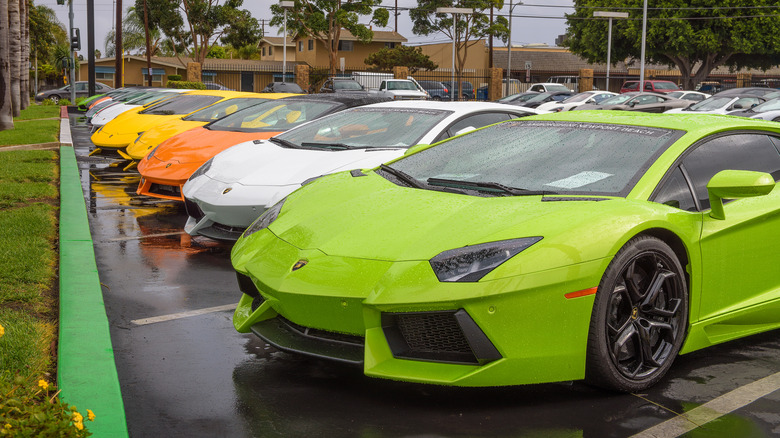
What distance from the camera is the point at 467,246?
137 inches

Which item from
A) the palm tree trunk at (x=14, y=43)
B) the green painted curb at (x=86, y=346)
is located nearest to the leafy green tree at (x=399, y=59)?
the palm tree trunk at (x=14, y=43)

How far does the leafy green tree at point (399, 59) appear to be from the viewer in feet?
207

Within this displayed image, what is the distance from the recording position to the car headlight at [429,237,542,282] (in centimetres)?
336

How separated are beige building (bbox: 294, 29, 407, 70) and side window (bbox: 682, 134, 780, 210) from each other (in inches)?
2617

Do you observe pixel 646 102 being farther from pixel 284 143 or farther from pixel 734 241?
pixel 734 241

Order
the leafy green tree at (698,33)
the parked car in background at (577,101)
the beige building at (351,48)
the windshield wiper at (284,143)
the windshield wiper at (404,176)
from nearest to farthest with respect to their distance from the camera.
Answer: the windshield wiper at (404,176), the windshield wiper at (284,143), the parked car in background at (577,101), the leafy green tree at (698,33), the beige building at (351,48)

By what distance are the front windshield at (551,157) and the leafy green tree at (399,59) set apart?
193 feet

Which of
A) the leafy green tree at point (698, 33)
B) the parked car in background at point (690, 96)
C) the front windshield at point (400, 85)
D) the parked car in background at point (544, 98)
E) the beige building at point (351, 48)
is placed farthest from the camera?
the beige building at point (351, 48)

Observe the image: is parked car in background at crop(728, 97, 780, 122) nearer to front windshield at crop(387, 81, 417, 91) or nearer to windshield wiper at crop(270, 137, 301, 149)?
windshield wiper at crop(270, 137, 301, 149)

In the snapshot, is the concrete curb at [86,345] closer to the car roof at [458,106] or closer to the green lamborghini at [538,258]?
the green lamborghini at [538,258]

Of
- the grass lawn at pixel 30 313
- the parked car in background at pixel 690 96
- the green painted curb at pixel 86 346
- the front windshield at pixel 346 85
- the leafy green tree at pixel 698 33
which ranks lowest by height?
the green painted curb at pixel 86 346

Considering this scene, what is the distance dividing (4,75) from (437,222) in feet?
49.9

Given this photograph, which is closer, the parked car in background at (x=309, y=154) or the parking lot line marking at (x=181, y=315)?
the parking lot line marking at (x=181, y=315)

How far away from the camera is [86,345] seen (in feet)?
13.6
